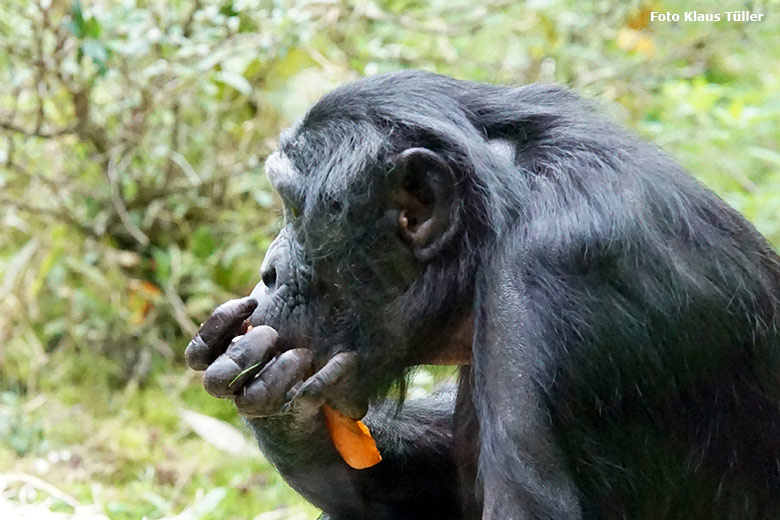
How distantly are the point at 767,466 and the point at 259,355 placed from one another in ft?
4.95

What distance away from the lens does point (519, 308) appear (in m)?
2.48

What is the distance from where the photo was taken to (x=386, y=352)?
2910 millimetres

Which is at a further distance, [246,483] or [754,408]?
[246,483]

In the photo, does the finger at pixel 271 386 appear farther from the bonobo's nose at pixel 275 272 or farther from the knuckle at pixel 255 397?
the bonobo's nose at pixel 275 272

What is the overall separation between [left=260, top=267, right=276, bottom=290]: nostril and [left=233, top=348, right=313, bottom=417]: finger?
0.85 feet

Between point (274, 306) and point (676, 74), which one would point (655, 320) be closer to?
point (274, 306)

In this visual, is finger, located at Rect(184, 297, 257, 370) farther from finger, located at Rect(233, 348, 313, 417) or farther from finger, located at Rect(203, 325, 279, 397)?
finger, located at Rect(233, 348, 313, 417)

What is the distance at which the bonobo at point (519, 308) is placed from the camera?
2482 millimetres

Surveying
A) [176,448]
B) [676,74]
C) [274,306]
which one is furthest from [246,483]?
[676,74]

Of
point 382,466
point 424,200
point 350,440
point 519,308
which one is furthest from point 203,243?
point 519,308

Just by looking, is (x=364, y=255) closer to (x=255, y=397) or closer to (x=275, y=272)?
(x=275, y=272)

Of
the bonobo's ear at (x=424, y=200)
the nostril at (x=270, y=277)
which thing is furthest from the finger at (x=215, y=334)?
the bonobo's ear at (x=424, y=200)

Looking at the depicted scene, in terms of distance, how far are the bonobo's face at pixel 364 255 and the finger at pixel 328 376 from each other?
0.16 ft

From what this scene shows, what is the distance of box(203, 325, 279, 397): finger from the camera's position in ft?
9.16
